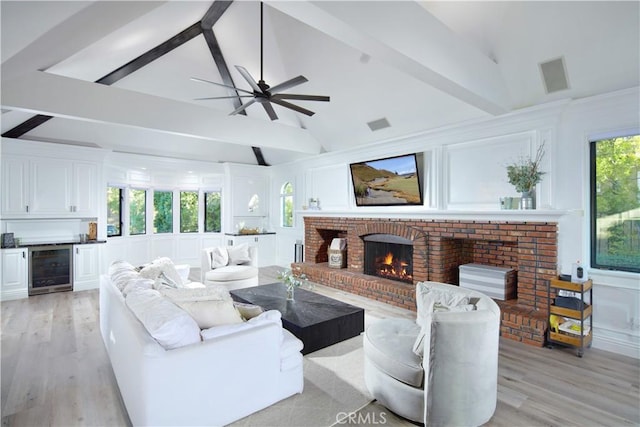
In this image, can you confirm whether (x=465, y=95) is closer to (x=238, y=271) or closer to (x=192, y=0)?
(x=192, y=0)

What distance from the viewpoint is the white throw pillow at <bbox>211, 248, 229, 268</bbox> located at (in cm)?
591

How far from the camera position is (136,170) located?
801cm

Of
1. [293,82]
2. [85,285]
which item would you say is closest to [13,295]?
[85,285]

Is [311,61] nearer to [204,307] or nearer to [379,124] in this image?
[379,124]

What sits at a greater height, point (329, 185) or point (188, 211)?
point (329, 185)

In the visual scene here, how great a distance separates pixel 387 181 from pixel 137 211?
6.40m

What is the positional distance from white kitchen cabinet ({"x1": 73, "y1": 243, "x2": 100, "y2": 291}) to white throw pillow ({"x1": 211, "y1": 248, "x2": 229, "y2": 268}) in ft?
8.17

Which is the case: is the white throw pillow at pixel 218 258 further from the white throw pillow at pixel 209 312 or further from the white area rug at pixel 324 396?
the white throw pillow at pixel 209 312

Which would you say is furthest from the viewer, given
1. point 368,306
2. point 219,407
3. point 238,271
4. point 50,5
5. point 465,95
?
point 238,271

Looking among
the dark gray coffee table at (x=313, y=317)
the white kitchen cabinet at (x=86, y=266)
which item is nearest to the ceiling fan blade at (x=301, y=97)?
the dark gray coffee table at (x=313, y=317)

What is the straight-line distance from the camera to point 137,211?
27.1 feet

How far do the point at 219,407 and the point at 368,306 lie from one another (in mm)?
3308

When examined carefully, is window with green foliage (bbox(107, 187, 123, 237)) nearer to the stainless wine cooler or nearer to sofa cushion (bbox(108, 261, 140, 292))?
the stainless wine cooler

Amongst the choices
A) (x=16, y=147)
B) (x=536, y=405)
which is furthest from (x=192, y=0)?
(x=536, y=405)
